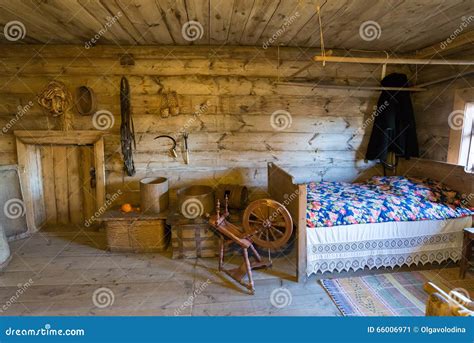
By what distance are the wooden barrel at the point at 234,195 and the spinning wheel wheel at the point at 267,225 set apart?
0.80 m

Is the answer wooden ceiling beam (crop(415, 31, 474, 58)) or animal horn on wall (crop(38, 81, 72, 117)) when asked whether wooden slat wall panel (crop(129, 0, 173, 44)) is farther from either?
wooden ceiling beam (crop(415, 31, 474, 58))

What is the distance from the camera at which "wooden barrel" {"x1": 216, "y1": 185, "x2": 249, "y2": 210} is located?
323cm

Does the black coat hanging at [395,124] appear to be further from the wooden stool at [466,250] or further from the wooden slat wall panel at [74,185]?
the wooden slat wall panel at [74,185]

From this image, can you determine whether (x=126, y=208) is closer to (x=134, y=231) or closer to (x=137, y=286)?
(x=134, y=231)

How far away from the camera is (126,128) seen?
11.2 feet

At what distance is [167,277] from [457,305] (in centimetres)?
219

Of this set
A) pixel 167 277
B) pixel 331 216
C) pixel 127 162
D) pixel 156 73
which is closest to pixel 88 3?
pixel 156 73

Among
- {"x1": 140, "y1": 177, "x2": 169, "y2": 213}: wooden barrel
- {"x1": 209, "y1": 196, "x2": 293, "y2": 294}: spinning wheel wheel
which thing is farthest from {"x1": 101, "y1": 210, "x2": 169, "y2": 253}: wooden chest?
{"x1": 209, "y1": 196, "x2": 293, "y2": 294}: spinning wheel wheel
